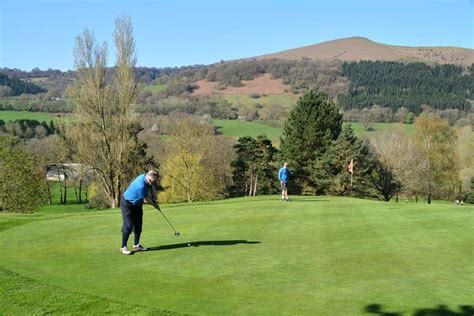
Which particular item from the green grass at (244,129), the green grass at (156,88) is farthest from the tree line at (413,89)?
the green grass at (156,88)

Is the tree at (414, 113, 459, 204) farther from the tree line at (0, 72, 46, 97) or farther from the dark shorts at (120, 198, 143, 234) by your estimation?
the tree line at (0, 72, 46, 97)

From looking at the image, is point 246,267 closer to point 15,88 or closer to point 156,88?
point 156,88

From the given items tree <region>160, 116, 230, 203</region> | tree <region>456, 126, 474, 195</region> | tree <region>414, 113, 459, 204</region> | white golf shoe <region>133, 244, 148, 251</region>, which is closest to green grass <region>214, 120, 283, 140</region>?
tree <region>414, 113, 459, 204</region>

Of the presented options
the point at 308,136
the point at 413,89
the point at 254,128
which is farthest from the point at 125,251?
the point at 413,89

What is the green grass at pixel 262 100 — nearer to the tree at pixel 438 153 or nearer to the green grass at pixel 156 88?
the green grass at pixel 156 88

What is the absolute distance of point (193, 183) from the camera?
229ft

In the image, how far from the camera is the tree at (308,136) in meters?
62.6

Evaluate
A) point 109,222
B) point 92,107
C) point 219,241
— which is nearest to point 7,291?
point 219,241

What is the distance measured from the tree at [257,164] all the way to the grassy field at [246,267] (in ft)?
177

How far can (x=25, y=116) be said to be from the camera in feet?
452

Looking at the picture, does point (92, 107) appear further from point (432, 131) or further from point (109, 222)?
point (432, 131)

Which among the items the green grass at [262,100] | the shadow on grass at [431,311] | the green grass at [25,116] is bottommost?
the shadow on grass at [431,311]

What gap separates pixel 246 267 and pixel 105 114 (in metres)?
33.2

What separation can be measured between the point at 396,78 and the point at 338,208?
599ft
